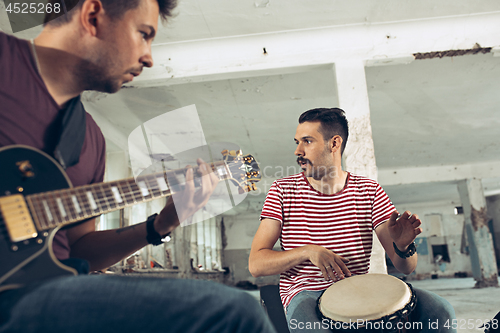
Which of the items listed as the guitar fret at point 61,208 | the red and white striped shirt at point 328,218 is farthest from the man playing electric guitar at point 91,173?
the red and white striped shirt at point 328,218

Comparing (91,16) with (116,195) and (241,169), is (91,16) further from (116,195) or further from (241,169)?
(241,169)

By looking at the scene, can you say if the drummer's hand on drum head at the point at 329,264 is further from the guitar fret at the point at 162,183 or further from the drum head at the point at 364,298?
the guitar fret at the point at 162,183

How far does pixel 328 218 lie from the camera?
67.9 inches

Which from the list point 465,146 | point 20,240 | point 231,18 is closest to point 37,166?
point 20,240

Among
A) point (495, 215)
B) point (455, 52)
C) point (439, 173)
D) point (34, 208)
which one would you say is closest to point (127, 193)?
point (34, 208)

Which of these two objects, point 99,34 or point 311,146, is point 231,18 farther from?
point 99,34

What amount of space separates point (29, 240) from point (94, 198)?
17 cm

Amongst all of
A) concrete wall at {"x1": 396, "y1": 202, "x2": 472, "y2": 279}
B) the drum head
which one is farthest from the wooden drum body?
concrete wall at {"x1": 396, "y1": 202, "x2": 472, "y2": 279}

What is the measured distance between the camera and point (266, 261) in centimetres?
153

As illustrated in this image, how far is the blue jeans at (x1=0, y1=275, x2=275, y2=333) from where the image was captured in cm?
60

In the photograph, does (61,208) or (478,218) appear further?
(478,218)

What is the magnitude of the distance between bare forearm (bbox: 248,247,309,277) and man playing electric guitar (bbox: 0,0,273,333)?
22.8 inches

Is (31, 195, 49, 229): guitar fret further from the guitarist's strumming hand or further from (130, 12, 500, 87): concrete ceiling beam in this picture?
(130, 12, 500, 87): concrete ceiling beam

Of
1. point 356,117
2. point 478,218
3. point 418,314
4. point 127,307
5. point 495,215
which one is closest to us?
point 127,307
